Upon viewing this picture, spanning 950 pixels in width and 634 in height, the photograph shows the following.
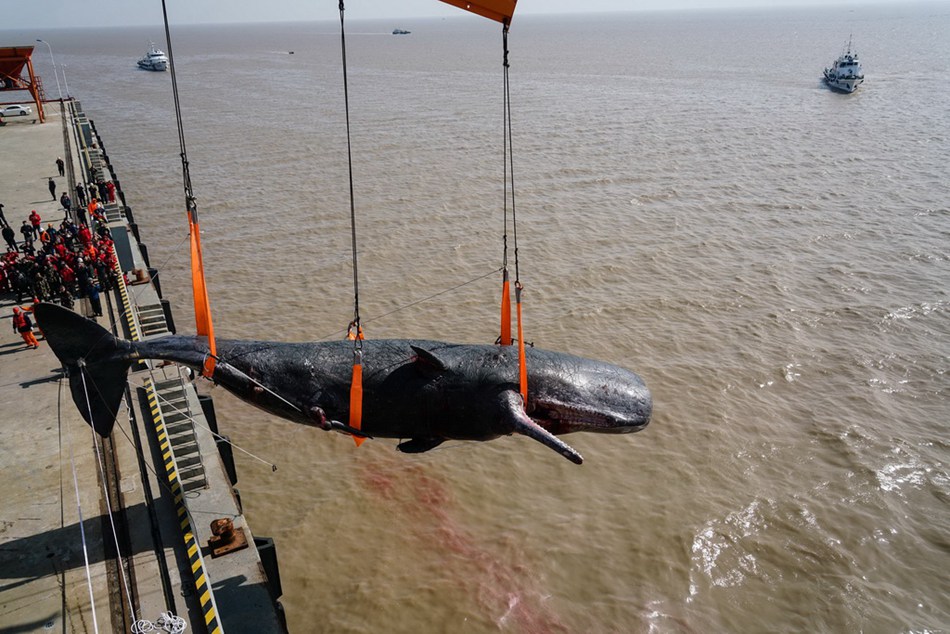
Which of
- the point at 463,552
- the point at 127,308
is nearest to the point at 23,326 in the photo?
the point at 127,308

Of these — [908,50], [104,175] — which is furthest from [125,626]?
[908,50]

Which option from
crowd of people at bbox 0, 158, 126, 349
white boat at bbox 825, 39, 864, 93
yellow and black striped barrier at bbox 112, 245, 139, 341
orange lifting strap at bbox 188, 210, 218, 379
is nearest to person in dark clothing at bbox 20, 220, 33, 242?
crowd of people at bbox 0, 158, 126, 349

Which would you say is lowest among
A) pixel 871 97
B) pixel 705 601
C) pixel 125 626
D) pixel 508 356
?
pixel 705 601

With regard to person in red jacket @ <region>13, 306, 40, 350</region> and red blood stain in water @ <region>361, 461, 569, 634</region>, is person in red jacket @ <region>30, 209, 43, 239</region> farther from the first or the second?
red blood stain in water @ <region>361, 461, 569, 634</region>

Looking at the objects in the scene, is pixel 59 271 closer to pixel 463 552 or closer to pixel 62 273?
pixel 62 273

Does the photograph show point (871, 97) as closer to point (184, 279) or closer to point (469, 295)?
point (469, 295)

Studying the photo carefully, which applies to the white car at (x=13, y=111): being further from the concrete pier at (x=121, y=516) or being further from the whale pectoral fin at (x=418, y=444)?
the whale pectoral fin at (x=418, y=444)

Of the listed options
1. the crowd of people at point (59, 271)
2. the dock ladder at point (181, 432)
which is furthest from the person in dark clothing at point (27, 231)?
the dock ladder at point (181, 432)
